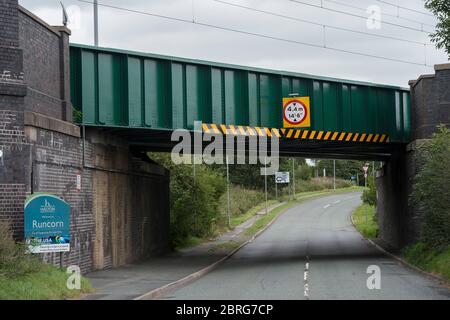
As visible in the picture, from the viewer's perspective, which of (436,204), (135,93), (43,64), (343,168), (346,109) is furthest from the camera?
(343,168)

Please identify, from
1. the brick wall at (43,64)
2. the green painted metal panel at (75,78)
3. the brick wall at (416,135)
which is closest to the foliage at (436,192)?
the brick wall at (416,135)

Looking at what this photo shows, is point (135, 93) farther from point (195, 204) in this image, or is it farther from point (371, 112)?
point (195, 204)

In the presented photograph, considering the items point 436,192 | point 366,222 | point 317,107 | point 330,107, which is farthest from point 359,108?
point 366,222

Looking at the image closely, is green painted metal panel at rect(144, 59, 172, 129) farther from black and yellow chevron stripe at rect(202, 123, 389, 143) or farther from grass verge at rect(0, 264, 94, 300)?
grass verge at rect(0, 264, 94, 300)

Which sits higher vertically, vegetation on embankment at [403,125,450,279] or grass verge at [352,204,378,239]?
vegetation on embankment at [403,125,450,279]

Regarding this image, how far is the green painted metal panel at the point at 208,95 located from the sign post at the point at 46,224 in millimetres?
5765

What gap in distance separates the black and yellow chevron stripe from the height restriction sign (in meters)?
0.28

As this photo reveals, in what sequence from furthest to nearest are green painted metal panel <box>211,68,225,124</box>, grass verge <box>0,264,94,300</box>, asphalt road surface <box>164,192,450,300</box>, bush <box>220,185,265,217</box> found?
1. bush <box>220,185,265,217</box>
2. green painted metal panel <box>211,68,225,124</box>
3. asphalt road surface <box>164,192,450,300</box>
4. grass verge <box>0,264,94,300</box>

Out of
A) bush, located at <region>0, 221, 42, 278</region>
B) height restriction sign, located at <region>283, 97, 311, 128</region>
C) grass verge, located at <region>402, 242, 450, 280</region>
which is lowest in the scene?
grass verge, located at <region>402, 242, 450, 280</region>

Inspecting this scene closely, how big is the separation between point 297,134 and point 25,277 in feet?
49.1

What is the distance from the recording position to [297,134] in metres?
28.8

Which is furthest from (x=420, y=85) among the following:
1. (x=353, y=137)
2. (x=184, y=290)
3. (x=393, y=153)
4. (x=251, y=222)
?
(x=251, y=222)

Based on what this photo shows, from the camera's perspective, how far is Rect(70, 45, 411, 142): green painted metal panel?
24156 millimetres

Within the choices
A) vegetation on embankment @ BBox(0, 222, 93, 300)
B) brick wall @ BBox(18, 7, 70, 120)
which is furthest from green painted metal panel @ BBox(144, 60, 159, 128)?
vegetation on embankment @ BBox(0, 222, 93, 300)
